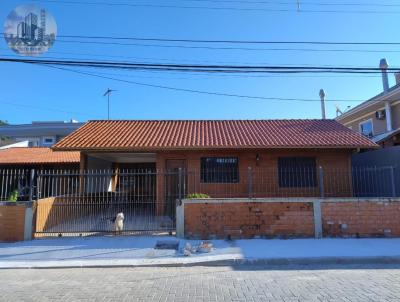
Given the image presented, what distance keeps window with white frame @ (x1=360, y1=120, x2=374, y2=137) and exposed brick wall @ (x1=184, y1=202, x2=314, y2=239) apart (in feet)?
46.7

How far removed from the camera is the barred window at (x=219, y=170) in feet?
45.5

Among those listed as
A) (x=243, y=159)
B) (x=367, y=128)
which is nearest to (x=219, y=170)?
(x=243, y=159)

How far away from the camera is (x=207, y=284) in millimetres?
5852

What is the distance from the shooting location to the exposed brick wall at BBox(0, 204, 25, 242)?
31.1 feet

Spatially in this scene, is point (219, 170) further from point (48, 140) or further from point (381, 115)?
point (48, 140)

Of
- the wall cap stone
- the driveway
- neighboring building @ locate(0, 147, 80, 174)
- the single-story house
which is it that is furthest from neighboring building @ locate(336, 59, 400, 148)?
neighboring building @ locate(0, 147, 80, 174)

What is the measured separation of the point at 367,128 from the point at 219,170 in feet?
43.2

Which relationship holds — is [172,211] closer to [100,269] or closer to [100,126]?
[100,269]

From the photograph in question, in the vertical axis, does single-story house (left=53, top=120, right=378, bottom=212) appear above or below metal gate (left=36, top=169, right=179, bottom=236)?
above

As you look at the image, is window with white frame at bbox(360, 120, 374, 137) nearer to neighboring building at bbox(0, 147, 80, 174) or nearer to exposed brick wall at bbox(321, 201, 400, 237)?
exposed brick wall at bbox(321, 201, 400, 237)

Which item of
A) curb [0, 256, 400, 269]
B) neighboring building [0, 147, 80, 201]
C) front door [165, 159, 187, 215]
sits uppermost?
neighboring building [0, 147, 80, 201]

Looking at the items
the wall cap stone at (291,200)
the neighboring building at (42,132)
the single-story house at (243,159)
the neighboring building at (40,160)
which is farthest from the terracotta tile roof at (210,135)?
the neighboring building at (42,132)

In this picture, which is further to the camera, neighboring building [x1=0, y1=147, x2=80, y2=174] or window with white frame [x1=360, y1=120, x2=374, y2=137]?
window with white frame [x1=360, y1=120, x2=374, y2=137]

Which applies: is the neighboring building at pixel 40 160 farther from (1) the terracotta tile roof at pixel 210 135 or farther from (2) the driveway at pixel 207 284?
(2) the driveway at pixel 207 284
